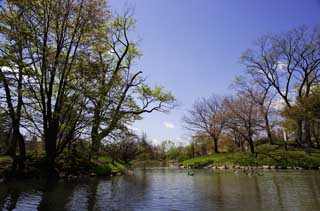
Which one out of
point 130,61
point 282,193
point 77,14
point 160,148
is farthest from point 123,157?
point 160,148

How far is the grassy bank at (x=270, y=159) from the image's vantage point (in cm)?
3338

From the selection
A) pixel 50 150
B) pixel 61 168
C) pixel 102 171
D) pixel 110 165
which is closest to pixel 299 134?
pixel 110 165

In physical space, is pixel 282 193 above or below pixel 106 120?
below

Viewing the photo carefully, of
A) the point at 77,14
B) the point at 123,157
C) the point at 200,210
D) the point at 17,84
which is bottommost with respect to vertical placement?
the point at 200,210

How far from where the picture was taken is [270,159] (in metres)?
37.8

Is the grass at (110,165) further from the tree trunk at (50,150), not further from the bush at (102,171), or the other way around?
the tree trunk at (50,150)

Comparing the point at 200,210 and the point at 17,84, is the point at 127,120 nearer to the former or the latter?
the point at 17,84

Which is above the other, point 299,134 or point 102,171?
point 299,134

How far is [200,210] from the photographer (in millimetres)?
9766

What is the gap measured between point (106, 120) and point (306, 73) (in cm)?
3233

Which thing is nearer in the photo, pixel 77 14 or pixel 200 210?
pixel 200 210

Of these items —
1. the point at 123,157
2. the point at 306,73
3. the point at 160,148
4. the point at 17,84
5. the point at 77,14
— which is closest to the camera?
the point at 17,84

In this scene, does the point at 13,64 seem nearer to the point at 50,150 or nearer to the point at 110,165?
the point at 50,150

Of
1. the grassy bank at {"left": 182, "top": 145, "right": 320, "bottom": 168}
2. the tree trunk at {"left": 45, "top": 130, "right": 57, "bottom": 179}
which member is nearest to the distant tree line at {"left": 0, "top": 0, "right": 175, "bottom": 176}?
the tree trunk at {"left": 45, "top": 130, "right": 57, "bottom": 179}
